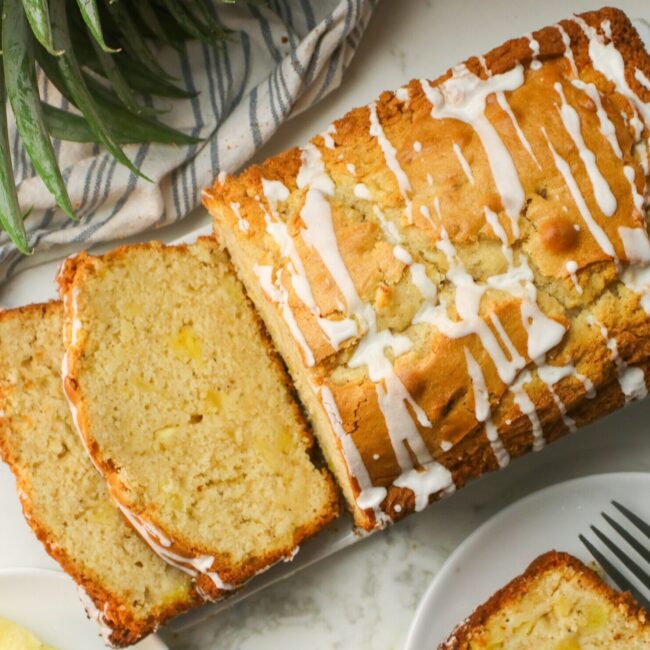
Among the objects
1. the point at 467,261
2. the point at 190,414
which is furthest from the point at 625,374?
the point at 190,414

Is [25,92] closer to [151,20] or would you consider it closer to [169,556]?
[151,20]

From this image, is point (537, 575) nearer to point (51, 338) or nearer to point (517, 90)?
point (517, 90)

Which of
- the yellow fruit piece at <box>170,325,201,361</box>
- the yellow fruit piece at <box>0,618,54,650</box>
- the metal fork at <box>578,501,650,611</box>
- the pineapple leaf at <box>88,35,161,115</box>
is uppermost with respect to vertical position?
the pineapple leaf at <box>88,35,161,115</box>

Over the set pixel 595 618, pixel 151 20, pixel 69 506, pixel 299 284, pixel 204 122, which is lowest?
pixel 595 618

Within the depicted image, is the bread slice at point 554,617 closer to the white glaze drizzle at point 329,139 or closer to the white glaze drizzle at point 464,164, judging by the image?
the white glaze drizzle at point 464,164

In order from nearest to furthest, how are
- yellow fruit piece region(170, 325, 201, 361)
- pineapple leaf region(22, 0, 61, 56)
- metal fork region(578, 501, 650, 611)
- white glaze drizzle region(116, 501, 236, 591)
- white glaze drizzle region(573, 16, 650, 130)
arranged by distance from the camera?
pineapple leaf region(22, 0, 61, 56) → white glaze drizzle region(573, 16, 650, 130) → white glaze drizzle region(116, 501, 236, 591) → yellow fruit piece region(170, 325, 201, 361) → metal fork region(578, 501, 650, 611)

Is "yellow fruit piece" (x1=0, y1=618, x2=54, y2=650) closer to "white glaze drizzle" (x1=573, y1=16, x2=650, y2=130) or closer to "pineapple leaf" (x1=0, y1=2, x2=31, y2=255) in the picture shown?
"pineapple leaf" (x1=0, y1=2, x2=31, y2=255)

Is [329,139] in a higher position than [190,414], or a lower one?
higher

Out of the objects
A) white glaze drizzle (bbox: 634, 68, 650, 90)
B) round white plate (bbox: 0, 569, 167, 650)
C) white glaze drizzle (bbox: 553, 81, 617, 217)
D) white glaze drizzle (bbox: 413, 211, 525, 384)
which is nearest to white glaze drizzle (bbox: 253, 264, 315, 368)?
white glaze drizzle (bbox: 413, 211, 525, 384)
